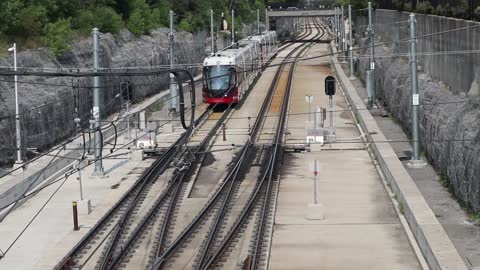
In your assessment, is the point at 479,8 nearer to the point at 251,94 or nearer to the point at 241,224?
the point at 241,224

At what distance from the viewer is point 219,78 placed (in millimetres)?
45250

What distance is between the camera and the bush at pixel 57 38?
41625 millimetres

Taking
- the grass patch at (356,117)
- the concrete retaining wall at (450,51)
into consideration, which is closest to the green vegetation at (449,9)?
the concrete retaining wall at (450,51)

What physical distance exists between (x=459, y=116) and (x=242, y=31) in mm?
83838

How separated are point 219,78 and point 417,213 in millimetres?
26079

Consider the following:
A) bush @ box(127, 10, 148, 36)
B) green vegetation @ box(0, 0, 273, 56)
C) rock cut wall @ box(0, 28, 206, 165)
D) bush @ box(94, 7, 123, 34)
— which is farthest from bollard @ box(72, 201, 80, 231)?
bush @ box(127, 10, 148, 36)

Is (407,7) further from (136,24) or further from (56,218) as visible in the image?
(56,218)

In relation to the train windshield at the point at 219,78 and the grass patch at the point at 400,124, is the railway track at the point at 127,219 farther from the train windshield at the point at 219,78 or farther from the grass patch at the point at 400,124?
the train windshield at the point at 219,78

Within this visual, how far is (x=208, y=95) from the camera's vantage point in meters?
45.9

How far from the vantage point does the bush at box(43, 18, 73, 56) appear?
41.6 metres

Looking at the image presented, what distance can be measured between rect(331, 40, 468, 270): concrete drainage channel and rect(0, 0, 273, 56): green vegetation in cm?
1530

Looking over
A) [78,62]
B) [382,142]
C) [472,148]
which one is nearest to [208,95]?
[78,62]

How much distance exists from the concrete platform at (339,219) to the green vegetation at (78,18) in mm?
13396

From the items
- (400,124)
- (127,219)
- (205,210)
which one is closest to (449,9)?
(400,124)
